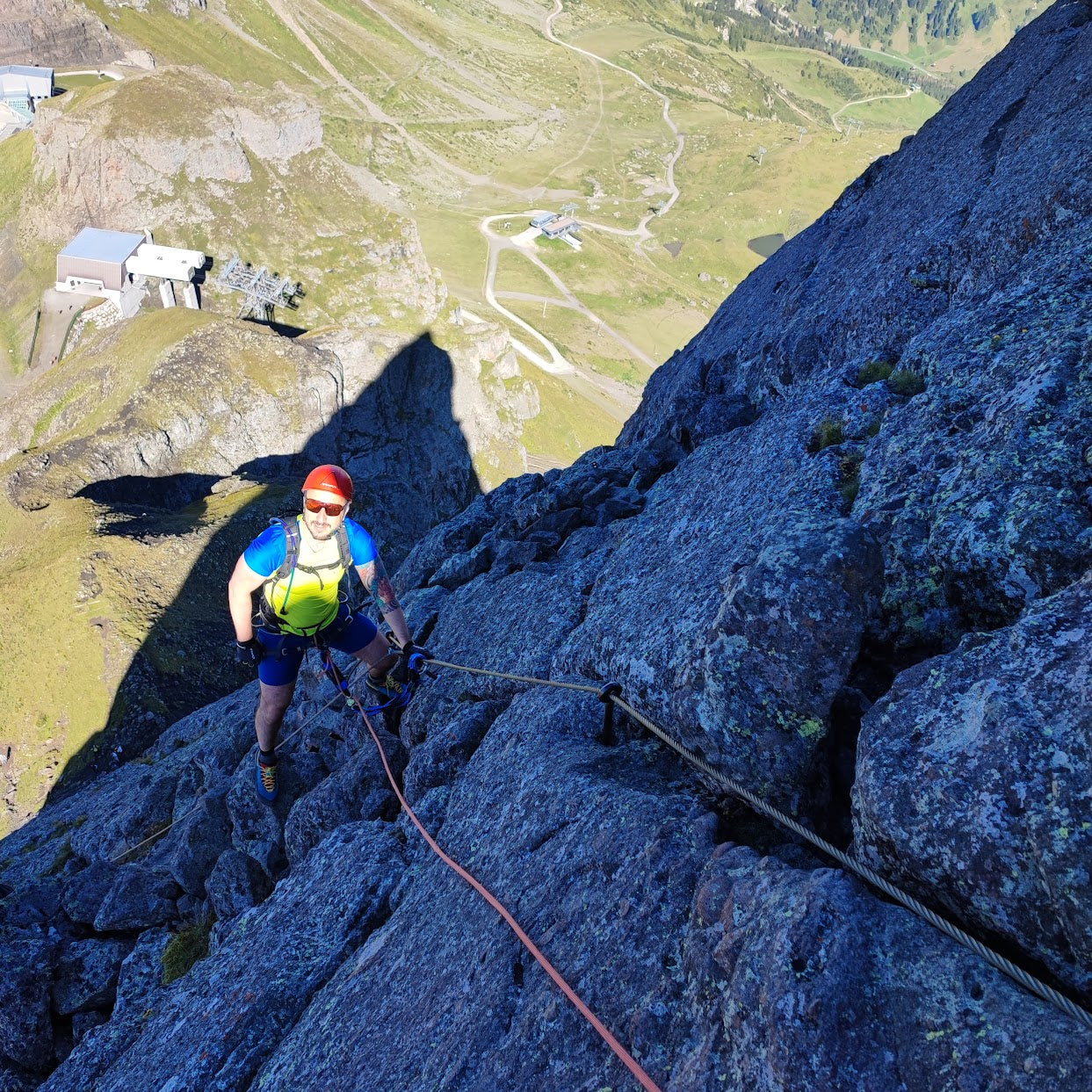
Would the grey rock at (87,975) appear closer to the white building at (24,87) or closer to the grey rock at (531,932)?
the grey rock at (531,932)

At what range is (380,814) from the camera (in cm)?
1477

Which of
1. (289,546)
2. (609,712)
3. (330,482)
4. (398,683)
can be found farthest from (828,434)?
(398,683)

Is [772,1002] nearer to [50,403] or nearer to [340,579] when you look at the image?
[340,579]

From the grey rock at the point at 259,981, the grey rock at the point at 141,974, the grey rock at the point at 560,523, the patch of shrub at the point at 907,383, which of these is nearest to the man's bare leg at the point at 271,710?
the grey rock at the point at 259,981

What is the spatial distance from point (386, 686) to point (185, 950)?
294 inches

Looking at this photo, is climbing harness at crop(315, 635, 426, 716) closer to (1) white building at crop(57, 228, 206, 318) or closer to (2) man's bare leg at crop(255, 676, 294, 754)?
(2) man's bare leg at crop(255, 676, 294, 754)

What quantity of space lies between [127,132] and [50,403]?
58796 mm

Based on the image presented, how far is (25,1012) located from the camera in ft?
50.6

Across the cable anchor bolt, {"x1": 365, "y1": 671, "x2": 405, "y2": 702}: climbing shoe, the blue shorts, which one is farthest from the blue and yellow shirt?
the cable anchor bolt

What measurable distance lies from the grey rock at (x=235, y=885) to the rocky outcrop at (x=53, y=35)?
208968 mm

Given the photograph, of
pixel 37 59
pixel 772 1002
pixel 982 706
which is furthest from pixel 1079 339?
pixel 37 59

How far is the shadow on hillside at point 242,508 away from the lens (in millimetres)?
42688

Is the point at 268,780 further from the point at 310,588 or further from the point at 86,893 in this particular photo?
the point at 310,588

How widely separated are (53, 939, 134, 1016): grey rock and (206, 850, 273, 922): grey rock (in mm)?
2352
